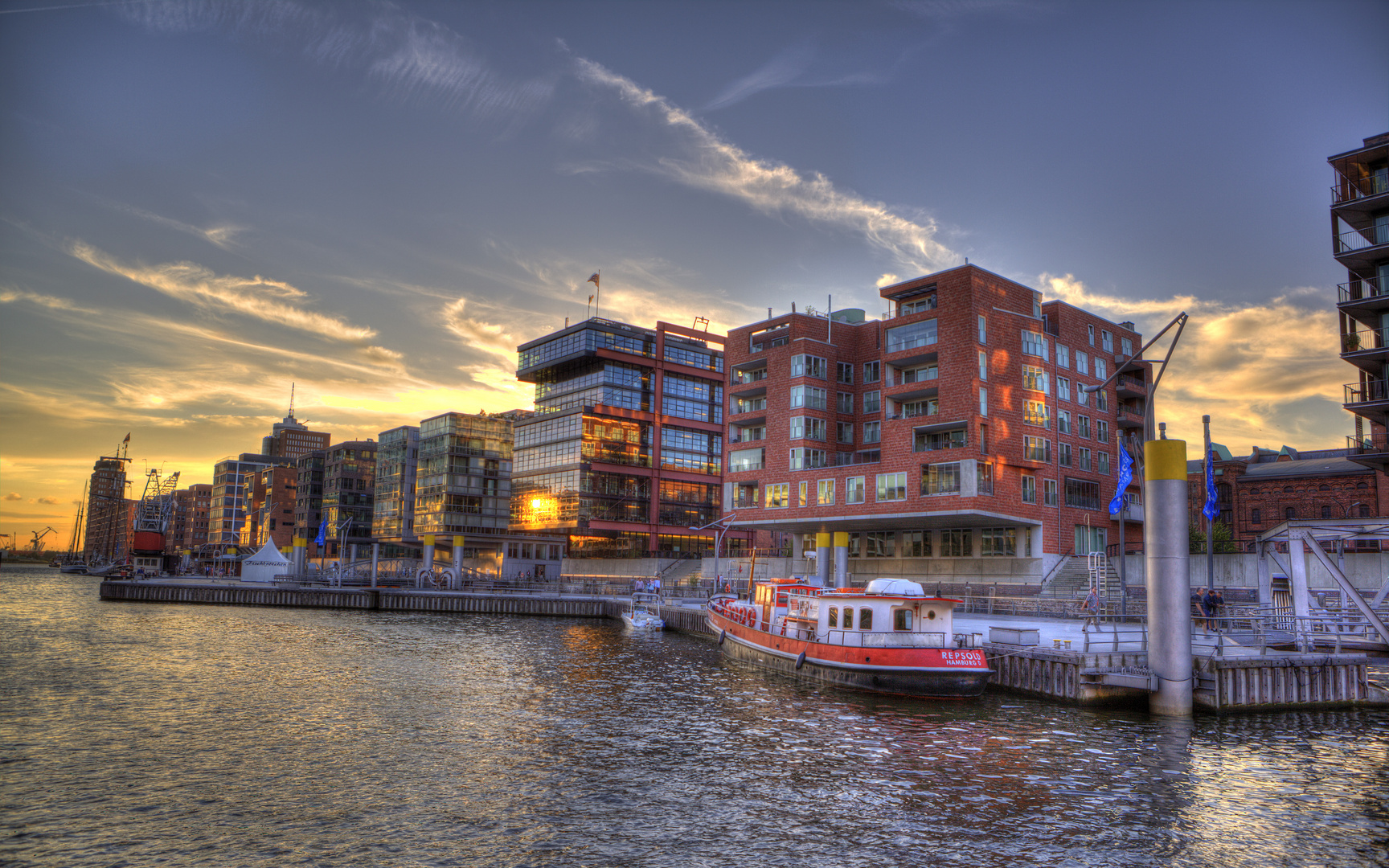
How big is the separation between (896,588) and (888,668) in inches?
156

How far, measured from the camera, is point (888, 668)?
35.9 metres

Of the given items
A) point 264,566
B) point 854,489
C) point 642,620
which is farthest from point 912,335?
point 264,566

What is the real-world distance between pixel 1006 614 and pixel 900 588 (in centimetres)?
2144

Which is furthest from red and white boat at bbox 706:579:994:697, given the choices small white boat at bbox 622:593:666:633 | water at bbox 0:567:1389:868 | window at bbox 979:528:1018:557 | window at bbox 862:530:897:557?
window at bbox 862:530:897:557

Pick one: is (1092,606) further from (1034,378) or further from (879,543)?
(879,543)

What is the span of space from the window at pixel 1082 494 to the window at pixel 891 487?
15.9 m

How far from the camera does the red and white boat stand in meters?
34.8

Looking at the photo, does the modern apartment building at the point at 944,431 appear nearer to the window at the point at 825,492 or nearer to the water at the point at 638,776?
the window at the point at 825,492

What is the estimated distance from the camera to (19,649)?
49.0 meters

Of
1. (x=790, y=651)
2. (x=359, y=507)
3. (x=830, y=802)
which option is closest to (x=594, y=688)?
(x=790, y=651)

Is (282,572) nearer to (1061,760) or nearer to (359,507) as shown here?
(359,507)

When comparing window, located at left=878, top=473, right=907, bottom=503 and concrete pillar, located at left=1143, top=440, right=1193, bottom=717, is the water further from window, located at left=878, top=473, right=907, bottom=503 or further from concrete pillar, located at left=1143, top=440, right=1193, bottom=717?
window, located at left=878, top=473, right=907, bottom=503

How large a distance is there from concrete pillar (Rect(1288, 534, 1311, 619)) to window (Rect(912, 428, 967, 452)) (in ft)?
124

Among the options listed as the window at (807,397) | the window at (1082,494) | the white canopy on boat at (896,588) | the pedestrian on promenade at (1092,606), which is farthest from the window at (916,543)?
the white canopy on boat at (896,588)
